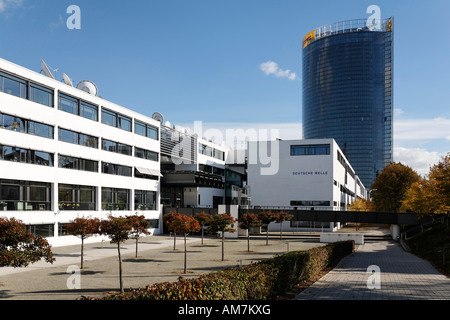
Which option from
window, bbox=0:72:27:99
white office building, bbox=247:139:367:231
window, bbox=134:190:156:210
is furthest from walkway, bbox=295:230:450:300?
white office building, bbox=247:139:367:231

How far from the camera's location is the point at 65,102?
40344 mm

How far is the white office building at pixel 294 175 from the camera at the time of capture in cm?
7300

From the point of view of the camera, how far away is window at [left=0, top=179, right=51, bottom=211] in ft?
107

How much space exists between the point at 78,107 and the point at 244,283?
35739mm

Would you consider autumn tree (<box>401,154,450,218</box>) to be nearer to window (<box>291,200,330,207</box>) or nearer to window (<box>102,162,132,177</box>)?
window (<box>291,200,330,207</box>)

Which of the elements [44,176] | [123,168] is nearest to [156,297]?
[44,176]

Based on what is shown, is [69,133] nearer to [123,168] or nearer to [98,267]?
[123,168]

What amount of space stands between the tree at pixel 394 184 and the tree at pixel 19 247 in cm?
7951

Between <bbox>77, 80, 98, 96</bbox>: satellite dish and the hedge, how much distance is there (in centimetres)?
3539

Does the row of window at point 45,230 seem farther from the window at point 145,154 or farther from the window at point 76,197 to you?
the window at point 145,154

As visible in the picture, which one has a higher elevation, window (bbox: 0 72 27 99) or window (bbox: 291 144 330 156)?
window (bbox: 0 72 27 99)

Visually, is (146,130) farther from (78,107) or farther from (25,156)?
(25,156)

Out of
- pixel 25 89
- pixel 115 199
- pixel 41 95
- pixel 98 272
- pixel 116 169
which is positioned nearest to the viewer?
pixel 98 272

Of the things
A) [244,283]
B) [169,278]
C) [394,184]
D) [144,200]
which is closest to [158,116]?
[144,200]
